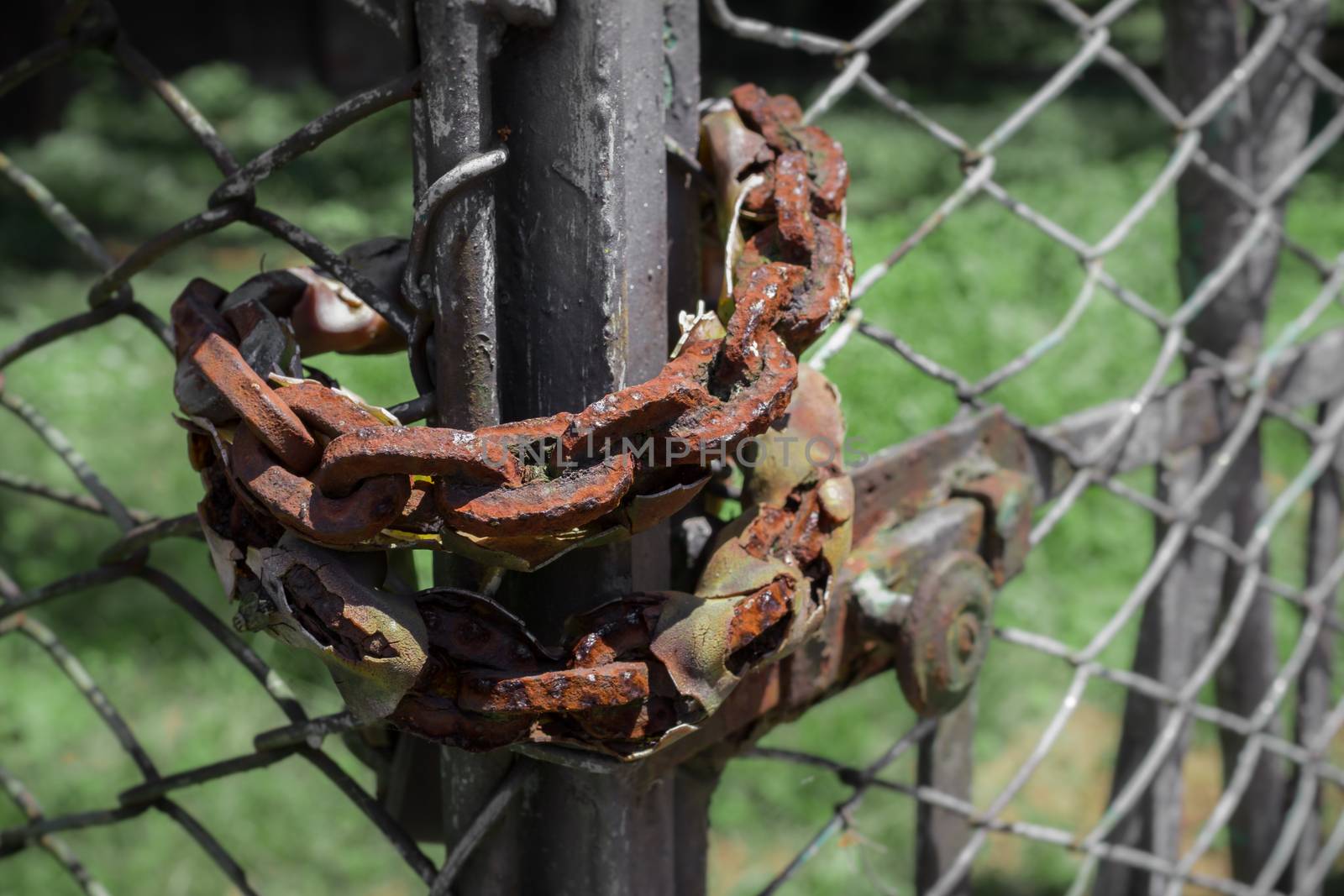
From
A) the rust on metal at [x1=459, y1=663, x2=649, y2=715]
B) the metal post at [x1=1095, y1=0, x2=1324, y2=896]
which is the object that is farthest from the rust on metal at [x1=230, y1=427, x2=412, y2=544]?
the metal post at [x1=1095, y1=0, x2=1324, y2=896]

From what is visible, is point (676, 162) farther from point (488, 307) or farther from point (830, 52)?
point (830, 52)

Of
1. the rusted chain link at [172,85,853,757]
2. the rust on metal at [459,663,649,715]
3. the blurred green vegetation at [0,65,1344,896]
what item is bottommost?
the blurred green vegetation at [0,65,1344,896]

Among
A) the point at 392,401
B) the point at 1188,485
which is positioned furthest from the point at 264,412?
the point at 392,401

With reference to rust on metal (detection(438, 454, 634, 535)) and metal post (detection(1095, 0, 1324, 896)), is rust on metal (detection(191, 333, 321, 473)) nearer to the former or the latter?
rust on metal (detection(438, 454, 634, 535))

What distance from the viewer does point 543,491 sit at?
2.01 ft

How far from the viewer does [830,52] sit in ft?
3.76

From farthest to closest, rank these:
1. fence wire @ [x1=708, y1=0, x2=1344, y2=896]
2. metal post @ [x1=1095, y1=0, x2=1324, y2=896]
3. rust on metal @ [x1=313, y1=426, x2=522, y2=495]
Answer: metal post @ [x1=1095, y1=0, x2=1324, y2=896], fence wire @ [x1=708, y1=0, x2=1344, y2=896], rust on metal @ [x1=313, y1=426, x2=522, y2=495]

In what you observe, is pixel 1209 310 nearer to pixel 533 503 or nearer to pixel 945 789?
pixel 945 789

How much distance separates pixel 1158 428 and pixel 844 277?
0.88m

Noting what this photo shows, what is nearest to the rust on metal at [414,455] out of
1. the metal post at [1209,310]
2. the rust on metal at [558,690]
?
the rust on metal at [558,690]

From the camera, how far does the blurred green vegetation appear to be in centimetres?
244

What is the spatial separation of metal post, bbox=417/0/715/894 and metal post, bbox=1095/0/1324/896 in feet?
3.22

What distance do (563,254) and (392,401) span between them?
2.26 meters

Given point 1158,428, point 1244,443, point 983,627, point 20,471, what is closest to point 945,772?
point 983,627
